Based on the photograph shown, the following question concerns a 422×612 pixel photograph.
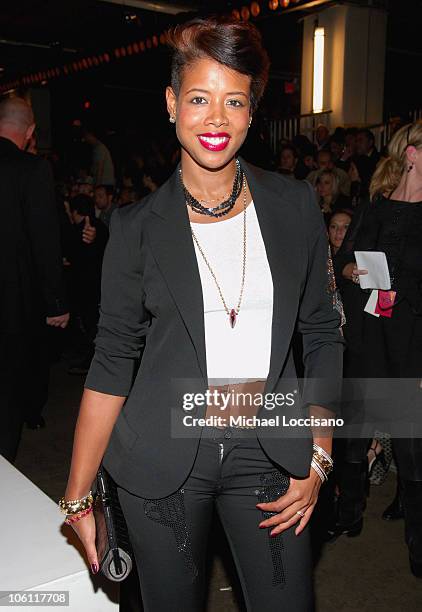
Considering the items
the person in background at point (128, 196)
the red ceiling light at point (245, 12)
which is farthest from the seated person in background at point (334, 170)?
the red ceiling light at point (245, 12)

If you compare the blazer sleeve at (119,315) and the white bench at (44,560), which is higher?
the blazer sleeve at (119,315)

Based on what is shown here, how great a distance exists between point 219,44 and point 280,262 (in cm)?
44

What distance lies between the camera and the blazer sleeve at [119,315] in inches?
52.8

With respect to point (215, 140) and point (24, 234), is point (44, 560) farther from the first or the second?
point (24, 234)

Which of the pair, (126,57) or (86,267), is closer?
(86,267)

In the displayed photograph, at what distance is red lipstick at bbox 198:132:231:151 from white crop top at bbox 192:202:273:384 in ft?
0.68

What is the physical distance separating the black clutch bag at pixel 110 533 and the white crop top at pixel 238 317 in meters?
0.33

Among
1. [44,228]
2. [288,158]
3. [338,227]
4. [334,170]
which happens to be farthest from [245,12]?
[44,228]

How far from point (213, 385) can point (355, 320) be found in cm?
165

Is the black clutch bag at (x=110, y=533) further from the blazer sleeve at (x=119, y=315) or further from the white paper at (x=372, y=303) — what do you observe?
the white paper at (x=372, y=303)

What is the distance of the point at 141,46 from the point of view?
37.5 ft

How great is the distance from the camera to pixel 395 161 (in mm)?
2822

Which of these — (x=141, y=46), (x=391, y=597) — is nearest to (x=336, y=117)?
(x=141, y=46)

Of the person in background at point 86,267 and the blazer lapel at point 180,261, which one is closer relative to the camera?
the blazer lapel at point 180,261
